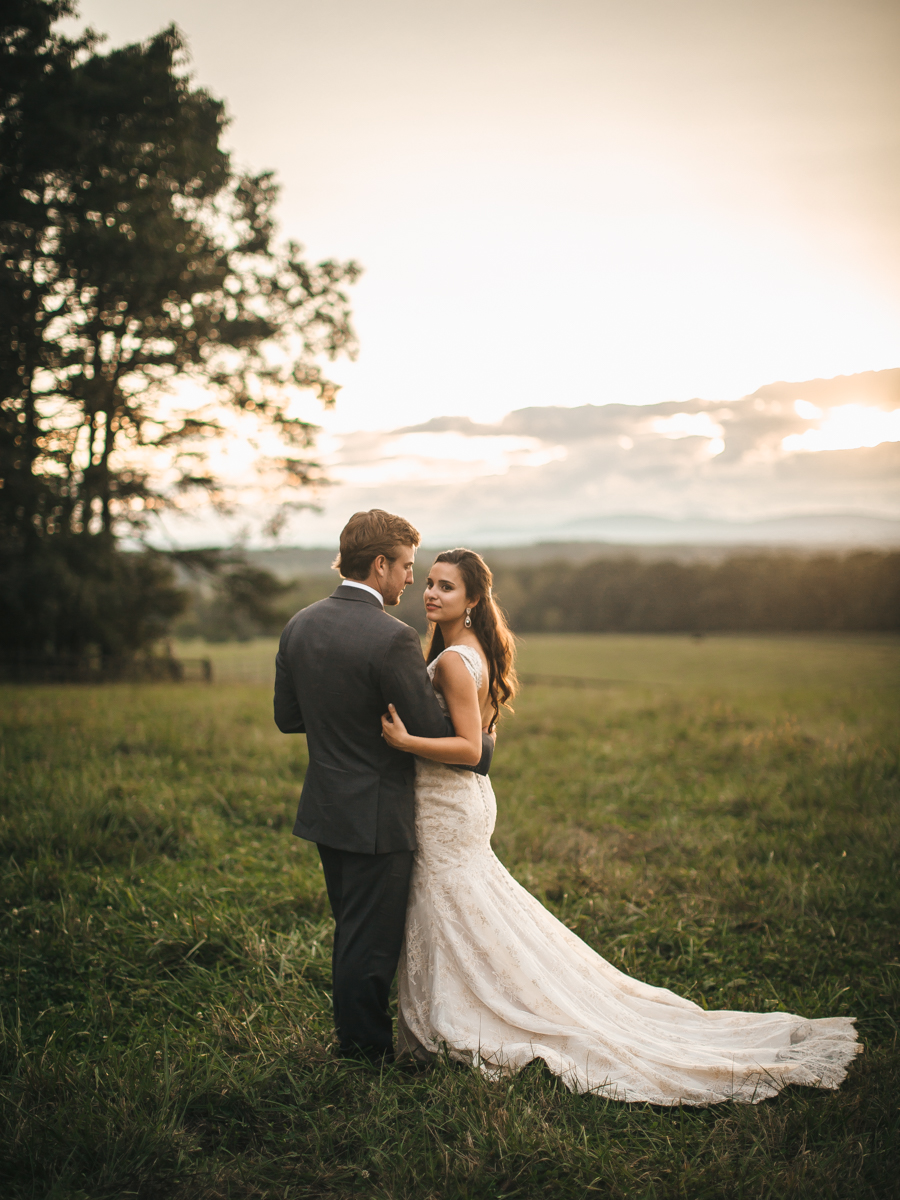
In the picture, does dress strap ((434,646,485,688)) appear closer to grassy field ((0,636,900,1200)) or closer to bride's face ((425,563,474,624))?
bride's face ((425,563,474,624))

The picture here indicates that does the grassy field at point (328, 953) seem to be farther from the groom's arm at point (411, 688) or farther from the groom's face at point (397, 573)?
the groom's face at point (397, 573)

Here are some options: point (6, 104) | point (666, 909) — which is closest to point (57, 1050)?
point (666, 909)

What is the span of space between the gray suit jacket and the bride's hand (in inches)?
1.3

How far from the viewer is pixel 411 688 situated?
3062mm

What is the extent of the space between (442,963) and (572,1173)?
94cm

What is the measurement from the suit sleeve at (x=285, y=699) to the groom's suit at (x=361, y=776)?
0.09 feet

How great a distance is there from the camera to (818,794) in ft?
25.6

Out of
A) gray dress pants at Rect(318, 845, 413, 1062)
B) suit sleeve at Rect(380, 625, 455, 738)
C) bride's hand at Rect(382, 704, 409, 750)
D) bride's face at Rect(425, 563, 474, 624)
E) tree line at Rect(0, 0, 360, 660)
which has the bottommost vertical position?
gray dress pants at Rect(318, 845, 413, 1062)

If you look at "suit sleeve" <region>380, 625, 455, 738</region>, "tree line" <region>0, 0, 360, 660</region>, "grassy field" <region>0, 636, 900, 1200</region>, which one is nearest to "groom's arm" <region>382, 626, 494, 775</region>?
"suit sleeve" <region>380, 625, 455, 738</region>

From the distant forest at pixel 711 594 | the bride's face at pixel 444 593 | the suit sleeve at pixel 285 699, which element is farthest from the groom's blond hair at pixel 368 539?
the distant forest at pixel 711 594

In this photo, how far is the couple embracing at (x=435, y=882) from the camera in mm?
3156

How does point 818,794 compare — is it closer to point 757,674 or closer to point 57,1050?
point 57,1050

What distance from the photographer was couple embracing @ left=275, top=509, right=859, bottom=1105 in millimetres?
3156

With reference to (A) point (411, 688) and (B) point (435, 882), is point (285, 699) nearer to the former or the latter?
(A) point (411, 688)
